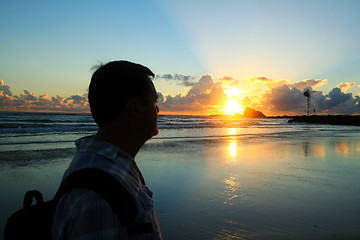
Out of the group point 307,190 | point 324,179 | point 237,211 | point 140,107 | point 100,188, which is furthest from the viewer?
point 324,179

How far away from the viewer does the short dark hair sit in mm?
1255

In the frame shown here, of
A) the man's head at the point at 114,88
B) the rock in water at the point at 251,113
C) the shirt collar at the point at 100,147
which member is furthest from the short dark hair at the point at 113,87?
the rock in water at the point at 251,113

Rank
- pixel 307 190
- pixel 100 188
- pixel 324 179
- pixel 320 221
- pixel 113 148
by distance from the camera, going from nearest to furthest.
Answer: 1. pixel 100 188
2. pixel 113 148
3. pixel 320 221
4. pixel 307 190
5. pixel 324 179

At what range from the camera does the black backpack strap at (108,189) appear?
3.11ft

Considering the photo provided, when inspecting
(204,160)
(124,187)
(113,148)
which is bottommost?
(204,160)

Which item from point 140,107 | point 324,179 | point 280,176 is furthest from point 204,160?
point 140,107

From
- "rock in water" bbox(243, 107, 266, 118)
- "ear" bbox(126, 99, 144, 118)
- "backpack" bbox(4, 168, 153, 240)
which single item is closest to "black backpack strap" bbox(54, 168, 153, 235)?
"backpack" bbox(4, 168, 153, 240)

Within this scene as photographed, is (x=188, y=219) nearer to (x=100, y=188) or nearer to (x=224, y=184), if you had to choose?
(x=224, y=184)

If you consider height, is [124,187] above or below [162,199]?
above

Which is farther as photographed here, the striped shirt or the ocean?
the ocean

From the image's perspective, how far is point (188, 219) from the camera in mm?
4773

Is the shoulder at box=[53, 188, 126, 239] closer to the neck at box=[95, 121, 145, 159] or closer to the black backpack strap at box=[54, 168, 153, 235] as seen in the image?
the black backpack strap at box=[54, 168, 153, 235]

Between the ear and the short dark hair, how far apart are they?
0.07 ft

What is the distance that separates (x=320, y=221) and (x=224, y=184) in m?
2.79
